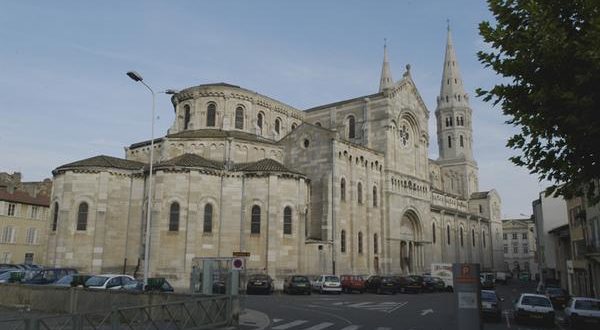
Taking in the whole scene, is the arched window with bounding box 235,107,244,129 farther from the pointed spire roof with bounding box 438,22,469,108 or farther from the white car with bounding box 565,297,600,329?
the pointed spire roof with bounding box 438,22,469,108

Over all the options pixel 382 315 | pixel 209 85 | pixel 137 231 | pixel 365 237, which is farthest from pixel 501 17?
pixel 209 85

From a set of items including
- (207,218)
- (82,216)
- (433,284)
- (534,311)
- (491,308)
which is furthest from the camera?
(433,284)

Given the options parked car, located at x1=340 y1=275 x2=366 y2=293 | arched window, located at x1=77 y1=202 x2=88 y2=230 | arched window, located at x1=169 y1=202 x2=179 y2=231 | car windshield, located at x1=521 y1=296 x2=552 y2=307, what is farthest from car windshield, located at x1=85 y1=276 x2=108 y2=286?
parked car, located at x1=340 y1=275 x2=366 y2=293

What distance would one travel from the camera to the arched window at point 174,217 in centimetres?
3888

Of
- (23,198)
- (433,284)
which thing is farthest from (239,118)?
(23,198)

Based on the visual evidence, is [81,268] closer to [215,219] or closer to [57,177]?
[57,177]

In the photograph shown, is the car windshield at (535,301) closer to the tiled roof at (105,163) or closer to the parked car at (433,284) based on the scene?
the parked car at (433,284)

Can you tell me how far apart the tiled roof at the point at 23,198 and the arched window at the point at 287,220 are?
31.3 m

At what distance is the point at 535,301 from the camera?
20891 mm

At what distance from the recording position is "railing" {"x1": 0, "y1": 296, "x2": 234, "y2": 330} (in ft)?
31.7

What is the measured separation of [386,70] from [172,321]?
→ 68.6 meters

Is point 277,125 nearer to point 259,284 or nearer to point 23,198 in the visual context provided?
point 259,284

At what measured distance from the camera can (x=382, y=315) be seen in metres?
21.2

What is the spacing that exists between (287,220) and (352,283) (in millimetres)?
7357
